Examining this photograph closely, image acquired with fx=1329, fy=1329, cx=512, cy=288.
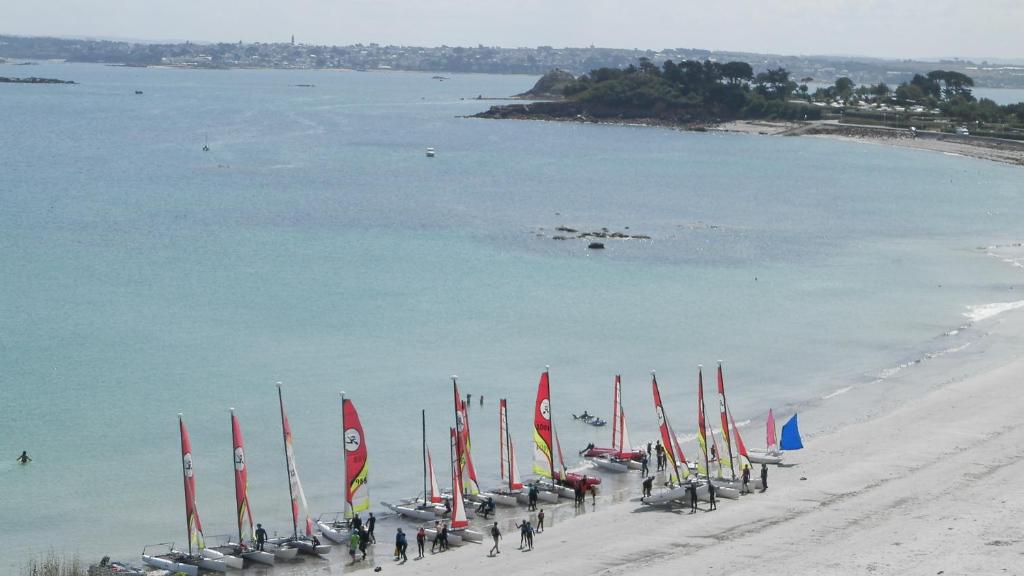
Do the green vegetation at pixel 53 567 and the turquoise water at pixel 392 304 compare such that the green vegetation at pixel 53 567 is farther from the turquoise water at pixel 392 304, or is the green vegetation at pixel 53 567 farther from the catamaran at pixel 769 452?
the catamaran at pixel 769 452

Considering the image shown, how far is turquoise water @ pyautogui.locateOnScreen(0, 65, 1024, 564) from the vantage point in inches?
1811

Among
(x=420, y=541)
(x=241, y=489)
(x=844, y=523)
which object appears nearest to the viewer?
(x=241, y=489)

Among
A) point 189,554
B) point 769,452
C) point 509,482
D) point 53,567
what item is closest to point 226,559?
point 189,554

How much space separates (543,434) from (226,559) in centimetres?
1059

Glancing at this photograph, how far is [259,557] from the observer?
35.7 meters

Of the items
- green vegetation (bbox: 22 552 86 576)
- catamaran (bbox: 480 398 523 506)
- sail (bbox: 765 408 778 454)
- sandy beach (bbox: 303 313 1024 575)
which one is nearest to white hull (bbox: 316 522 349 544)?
sandy beach (bbox: 303 313 1024 575)

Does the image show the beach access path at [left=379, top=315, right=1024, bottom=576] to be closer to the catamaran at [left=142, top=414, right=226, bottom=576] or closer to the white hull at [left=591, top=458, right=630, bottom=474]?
the white hull at [left=591, top=458, right=630, bottom=474]

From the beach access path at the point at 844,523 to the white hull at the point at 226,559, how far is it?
3.92m

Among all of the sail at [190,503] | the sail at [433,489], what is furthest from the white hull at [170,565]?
the sail at [433,489]

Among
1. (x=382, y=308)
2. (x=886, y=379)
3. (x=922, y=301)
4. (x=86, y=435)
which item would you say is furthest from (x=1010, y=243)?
(x=86, y=435)

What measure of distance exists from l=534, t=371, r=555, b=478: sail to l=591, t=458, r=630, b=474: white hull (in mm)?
3248

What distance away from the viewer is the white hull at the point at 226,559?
35.3m

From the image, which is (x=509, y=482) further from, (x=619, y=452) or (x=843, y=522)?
(x=843, y=522)

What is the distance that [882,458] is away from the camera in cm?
4378
